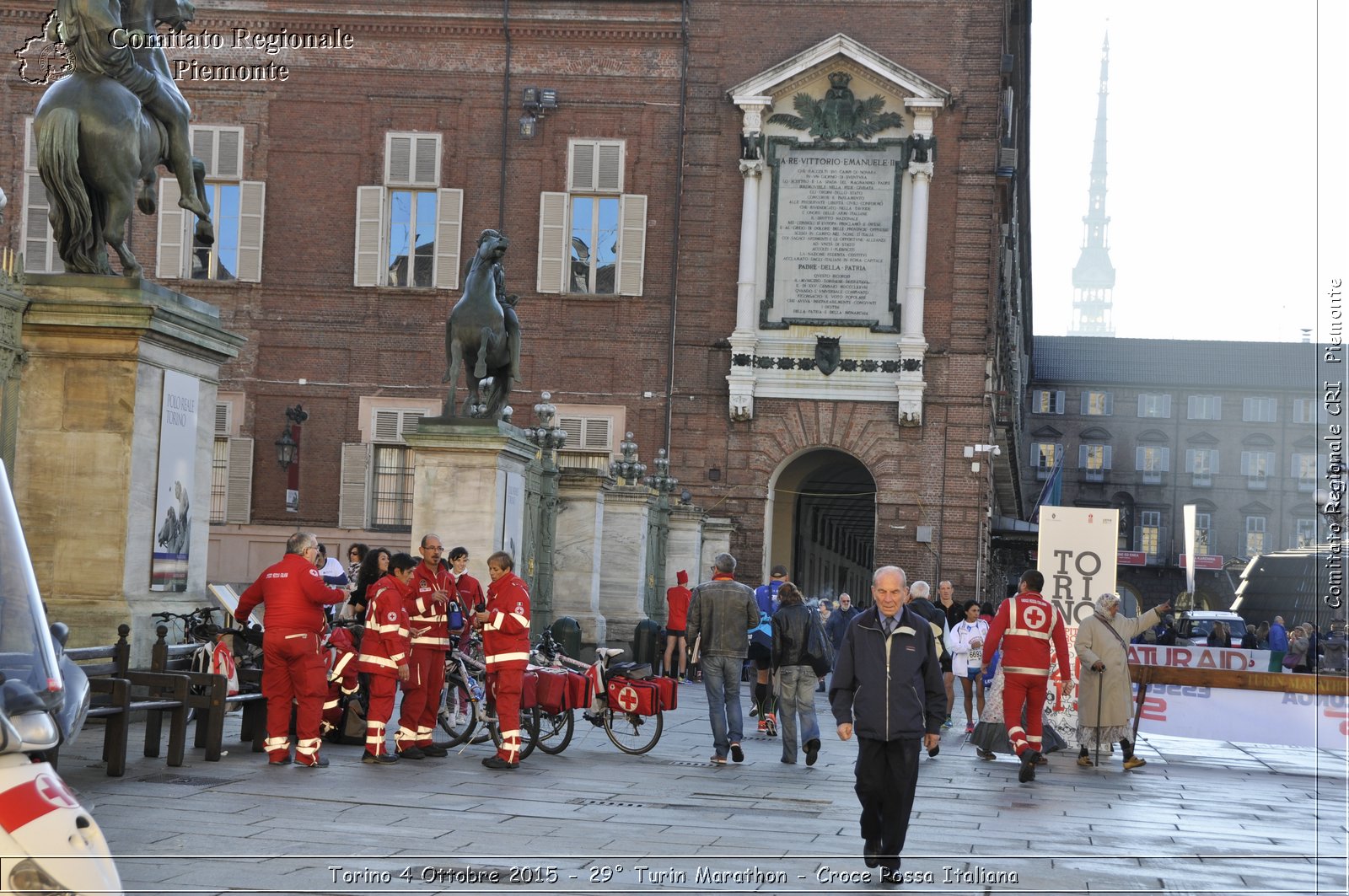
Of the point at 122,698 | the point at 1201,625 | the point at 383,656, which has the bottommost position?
the point at 1201,625

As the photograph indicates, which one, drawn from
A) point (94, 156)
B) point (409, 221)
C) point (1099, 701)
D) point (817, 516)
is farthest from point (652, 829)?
point (817, 516)

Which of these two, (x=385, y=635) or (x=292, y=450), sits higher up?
(x=292, y=450)

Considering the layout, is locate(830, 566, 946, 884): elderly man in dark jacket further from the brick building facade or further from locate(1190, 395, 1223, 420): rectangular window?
locate(1190, 395, 1223, 420): rectangular window

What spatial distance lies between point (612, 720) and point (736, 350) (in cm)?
2141

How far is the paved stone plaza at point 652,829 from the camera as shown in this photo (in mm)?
7883

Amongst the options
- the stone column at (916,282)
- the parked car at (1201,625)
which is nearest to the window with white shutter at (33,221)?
the stone column at (916,282)

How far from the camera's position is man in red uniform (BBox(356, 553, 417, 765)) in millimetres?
12211

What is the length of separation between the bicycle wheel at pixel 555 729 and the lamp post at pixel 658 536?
14047mm

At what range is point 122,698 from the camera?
1018cm

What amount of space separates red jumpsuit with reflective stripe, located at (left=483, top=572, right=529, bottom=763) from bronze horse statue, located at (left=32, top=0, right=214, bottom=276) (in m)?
3.43

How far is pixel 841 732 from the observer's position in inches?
349

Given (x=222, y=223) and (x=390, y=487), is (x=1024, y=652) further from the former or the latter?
(x=222, y=223)

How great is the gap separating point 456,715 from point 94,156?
500 centimetres

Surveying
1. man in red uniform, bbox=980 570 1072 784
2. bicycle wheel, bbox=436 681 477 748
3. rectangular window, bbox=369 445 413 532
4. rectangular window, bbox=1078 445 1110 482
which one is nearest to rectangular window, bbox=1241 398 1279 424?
rectangular window, bbox=1078 445 1110 482
